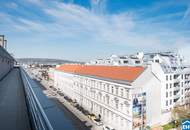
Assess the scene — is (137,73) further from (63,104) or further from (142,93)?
(63,104)

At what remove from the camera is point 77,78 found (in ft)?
91.9

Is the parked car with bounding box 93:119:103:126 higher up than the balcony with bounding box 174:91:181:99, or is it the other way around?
the balcony with bounding box 174:91:181:99

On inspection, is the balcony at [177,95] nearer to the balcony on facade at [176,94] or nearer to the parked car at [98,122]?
the balcony on facade at [176,94]

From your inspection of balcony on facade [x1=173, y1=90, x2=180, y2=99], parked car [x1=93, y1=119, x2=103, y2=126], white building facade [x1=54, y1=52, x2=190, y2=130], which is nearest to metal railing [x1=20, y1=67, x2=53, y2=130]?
white building facade [x1=54, y1=52, x2=190, y2=130]

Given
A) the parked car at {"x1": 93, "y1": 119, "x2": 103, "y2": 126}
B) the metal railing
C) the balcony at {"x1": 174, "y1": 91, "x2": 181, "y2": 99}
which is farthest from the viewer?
the balcony at {"x1": 174, "y1": 91, "x2": 181, "y2": 99}

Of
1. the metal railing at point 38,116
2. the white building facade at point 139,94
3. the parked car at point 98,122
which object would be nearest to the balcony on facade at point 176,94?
the white building facade at point 139,94

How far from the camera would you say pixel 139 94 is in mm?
16047

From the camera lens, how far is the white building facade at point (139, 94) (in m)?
16.0

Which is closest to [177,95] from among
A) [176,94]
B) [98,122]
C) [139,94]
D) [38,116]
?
[176,94]

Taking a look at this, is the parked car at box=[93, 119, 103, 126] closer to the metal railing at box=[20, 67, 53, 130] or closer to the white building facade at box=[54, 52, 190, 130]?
the white building facade at box=[54, 52, 190, 130]

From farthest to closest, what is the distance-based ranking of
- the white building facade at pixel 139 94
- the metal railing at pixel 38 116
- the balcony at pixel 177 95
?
the balcony at pixel 177 95, the white building facade at pixel 139 94, the metal railing at pixel 38 116

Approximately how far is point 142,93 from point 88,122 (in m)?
6.56

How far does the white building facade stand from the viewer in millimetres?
15977

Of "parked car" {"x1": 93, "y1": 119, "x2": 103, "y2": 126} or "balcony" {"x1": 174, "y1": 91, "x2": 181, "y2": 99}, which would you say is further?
"balcony" {"x1": 174, "y1": 91, "x2": 181, "y2": 99}
